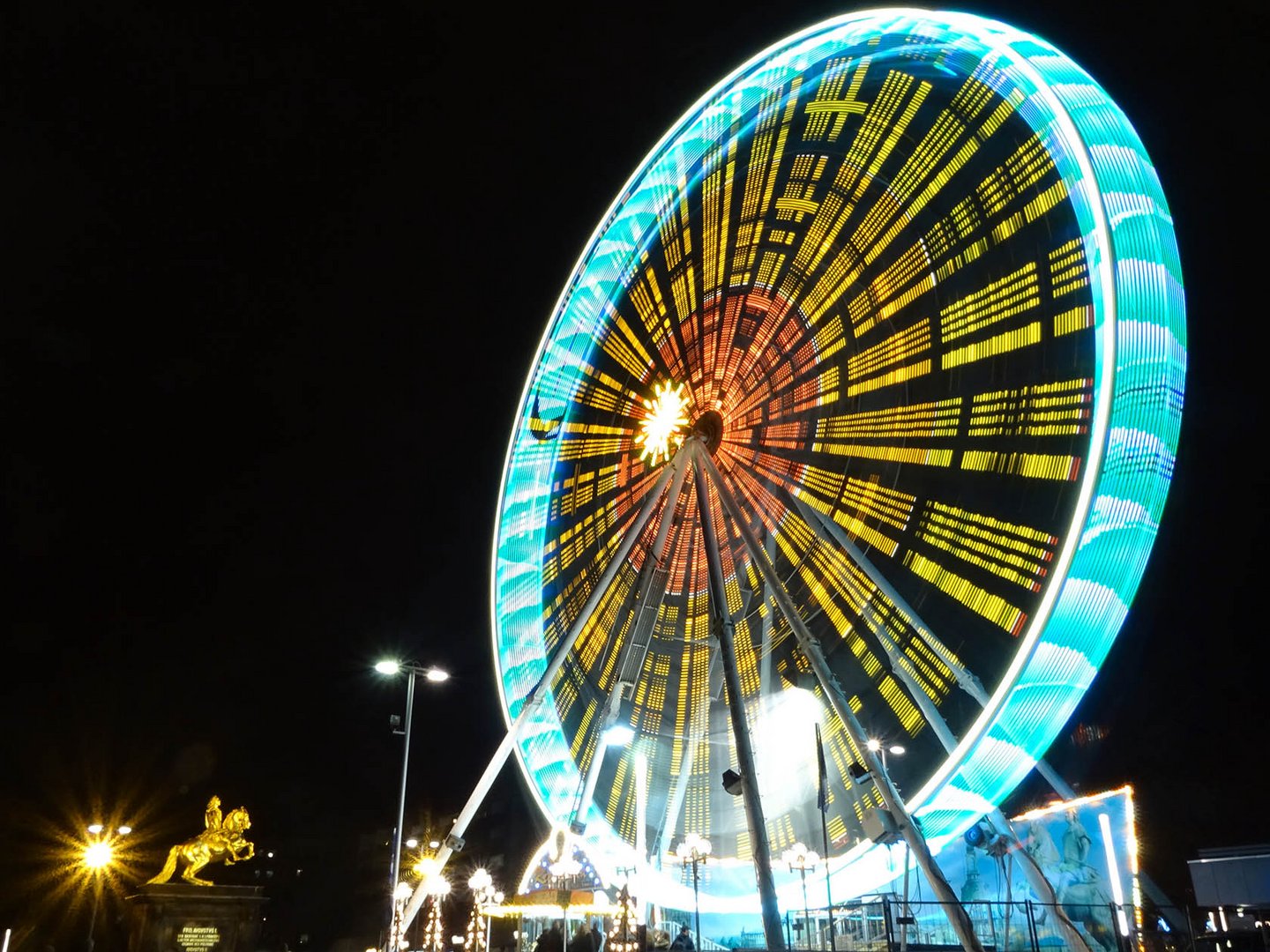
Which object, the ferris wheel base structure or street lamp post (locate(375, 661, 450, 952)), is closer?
the ferris wheel base structure

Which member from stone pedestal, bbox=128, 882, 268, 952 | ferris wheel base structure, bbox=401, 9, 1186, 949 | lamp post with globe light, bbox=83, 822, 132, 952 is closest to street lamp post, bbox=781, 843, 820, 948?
ferris wheel base structure, bbox=401, 9, 1186, 949

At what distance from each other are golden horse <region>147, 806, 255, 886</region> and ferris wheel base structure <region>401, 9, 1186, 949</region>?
235 inches

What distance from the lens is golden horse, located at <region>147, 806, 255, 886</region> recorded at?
17.7 m

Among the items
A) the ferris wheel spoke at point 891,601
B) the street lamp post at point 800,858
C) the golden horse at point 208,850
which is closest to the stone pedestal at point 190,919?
the golden horse at point 208,850

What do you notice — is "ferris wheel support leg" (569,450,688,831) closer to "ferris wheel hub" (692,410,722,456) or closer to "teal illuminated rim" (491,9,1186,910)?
"ferris wheel hub" (692,410,722,456)

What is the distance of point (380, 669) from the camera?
15.5m

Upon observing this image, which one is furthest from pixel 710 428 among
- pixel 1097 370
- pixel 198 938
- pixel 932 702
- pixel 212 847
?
pixel 198 938

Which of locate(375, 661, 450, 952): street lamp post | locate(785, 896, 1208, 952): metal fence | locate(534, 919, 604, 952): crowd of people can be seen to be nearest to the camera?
locate(534, 919, 604, 952): crowd of people

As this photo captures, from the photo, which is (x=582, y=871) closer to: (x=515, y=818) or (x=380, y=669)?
Result: (x=380, y=669)

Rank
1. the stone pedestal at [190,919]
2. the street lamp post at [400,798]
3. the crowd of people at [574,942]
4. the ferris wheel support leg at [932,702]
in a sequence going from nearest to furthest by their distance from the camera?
the ferris wheel support leg at [932,702] < the crowd of people at [574,942] < the street lamp post at [400,798] < the stone pedestal at [190,919]

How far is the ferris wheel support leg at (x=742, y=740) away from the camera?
1044 cm

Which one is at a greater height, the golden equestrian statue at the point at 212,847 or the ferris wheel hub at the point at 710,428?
the ferris wheel hub at the point at 710,428

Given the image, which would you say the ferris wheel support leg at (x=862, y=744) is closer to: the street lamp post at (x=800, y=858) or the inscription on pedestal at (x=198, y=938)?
the street lamp post at (x=800, y=858)

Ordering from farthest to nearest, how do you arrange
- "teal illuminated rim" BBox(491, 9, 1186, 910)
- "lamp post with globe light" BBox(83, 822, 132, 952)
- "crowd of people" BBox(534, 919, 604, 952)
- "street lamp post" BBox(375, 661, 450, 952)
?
"lamp post with globe light" BBox(83, 822, 132, 952)
"street lamp post" BBox(375, 661, 450, 952)
"crowd of people" BBox(534, 919, 604, 952)
"teal illuminated rim" BBox(491, 9, 1186, 910)
